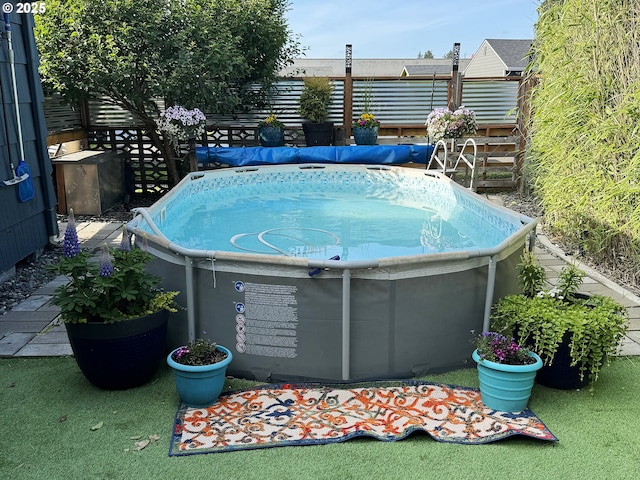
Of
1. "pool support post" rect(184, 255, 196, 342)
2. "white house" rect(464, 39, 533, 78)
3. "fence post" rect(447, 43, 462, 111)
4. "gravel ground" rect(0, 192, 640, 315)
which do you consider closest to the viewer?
"pool support post" rect(184, 255, 196, 342)

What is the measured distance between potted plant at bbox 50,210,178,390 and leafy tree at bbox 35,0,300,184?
15.8 ft

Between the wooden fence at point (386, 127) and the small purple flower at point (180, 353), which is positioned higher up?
the wooden fence at point (386, 127)

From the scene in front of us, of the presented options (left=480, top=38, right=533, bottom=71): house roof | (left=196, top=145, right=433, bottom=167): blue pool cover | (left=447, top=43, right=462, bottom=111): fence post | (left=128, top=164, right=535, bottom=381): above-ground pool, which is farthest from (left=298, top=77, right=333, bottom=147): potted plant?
(left=480, top=38, right=533, bottom=71): house roof

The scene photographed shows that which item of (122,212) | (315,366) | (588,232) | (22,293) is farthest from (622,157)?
(122,212)

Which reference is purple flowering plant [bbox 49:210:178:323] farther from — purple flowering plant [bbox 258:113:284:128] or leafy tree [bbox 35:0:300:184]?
purple flowering plant [bbox 258:113:284:128]

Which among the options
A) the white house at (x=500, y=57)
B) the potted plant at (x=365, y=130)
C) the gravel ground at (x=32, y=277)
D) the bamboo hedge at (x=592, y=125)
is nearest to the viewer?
the gravel ground at (x=32, y=277)

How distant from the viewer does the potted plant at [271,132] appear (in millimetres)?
8742

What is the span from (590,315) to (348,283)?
1.35 metres

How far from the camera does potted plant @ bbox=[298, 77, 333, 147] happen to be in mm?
9016

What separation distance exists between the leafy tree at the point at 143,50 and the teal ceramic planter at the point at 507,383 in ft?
19.5

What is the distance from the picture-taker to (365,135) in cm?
885

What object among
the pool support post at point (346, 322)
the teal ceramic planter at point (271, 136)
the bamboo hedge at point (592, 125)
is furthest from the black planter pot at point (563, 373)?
the teal ceramic planter at point (271, 136)

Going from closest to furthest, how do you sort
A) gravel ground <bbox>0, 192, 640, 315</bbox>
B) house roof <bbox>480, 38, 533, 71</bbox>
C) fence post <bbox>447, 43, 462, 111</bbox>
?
1. gravel ground <bbox>0, 192, 640, 315</bbox>
2. fence post <bbox>447, 43, 462, 111</bbox>
3. house roof <bbox>480, 38, 533, 71</bbox>

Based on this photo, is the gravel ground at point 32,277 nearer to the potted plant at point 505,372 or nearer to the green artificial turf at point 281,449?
the green artificial turf at point 281,449
